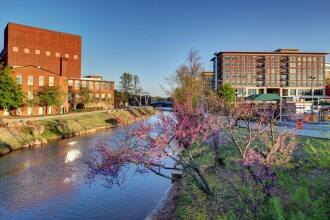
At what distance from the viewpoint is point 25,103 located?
54281 mm

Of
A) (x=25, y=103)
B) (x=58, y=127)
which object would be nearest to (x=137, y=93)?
(x=25, y=103)

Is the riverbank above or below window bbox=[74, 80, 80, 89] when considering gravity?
below

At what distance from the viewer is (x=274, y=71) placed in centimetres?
11875

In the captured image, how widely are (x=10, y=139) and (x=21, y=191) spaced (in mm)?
16965

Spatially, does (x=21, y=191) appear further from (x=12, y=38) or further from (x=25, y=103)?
(x=12, y=38)

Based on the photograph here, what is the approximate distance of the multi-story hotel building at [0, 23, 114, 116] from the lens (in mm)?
58781

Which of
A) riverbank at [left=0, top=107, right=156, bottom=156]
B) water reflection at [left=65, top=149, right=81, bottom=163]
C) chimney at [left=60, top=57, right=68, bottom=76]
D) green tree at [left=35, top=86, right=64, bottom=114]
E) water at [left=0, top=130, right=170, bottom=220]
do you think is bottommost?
water at [left=0, top=130, right=170, bottom=220]

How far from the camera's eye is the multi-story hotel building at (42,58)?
193 feet

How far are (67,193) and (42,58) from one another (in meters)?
70.5

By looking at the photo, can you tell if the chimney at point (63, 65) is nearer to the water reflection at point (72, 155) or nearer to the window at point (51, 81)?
the window at point (51, 81)

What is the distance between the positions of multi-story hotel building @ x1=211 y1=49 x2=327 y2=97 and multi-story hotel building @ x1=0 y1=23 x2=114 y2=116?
156 ft

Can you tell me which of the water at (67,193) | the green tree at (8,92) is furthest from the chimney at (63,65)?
the water at (67,193)

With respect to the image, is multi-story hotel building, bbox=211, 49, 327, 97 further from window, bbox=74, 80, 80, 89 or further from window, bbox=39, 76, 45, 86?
window, bbox=39, 76, 45, 86

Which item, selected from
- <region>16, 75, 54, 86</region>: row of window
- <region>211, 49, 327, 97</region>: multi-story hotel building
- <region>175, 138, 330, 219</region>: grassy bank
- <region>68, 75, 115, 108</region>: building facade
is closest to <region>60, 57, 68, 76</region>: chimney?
<region>68, 75, 115, 108</region>: building facade
